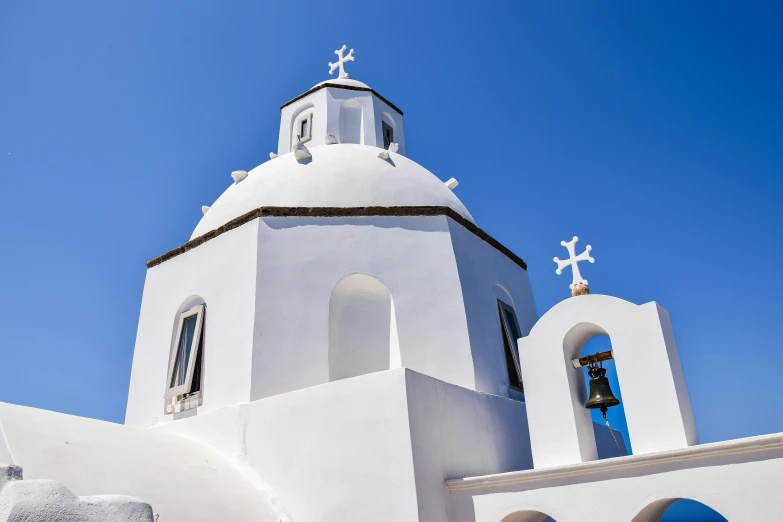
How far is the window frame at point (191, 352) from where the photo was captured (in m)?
8.01

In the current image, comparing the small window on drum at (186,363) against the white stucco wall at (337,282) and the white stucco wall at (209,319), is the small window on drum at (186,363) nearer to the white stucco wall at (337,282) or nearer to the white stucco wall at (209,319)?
the white stucco wall at (209,319)

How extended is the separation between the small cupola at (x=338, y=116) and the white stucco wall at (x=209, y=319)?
4015mm

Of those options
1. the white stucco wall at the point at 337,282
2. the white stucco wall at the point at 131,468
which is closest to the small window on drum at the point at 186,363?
the white stucco wall at the point at 337,282

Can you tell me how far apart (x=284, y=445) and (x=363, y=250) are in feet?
9.37

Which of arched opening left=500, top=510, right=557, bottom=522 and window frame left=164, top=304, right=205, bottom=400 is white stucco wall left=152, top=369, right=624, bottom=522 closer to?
arched opening left=500, top=510, right=557, bottom=522

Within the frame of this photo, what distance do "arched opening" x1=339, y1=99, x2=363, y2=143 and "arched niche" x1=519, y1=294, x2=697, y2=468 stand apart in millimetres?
6721

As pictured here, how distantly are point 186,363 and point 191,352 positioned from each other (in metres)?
0.25

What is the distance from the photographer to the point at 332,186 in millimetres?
9117

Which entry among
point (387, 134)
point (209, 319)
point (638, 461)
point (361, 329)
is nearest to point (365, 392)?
point (361, 329)

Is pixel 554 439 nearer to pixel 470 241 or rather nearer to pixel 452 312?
pixel 452 312

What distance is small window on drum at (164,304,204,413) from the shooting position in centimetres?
797

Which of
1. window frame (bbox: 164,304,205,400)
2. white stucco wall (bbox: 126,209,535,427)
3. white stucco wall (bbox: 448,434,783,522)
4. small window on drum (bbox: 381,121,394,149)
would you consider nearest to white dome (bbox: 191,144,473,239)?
white stucco wall (bbox: 126,209,535,427)

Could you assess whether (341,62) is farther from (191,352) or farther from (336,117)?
(191,352)

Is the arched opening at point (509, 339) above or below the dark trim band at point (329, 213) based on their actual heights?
below
